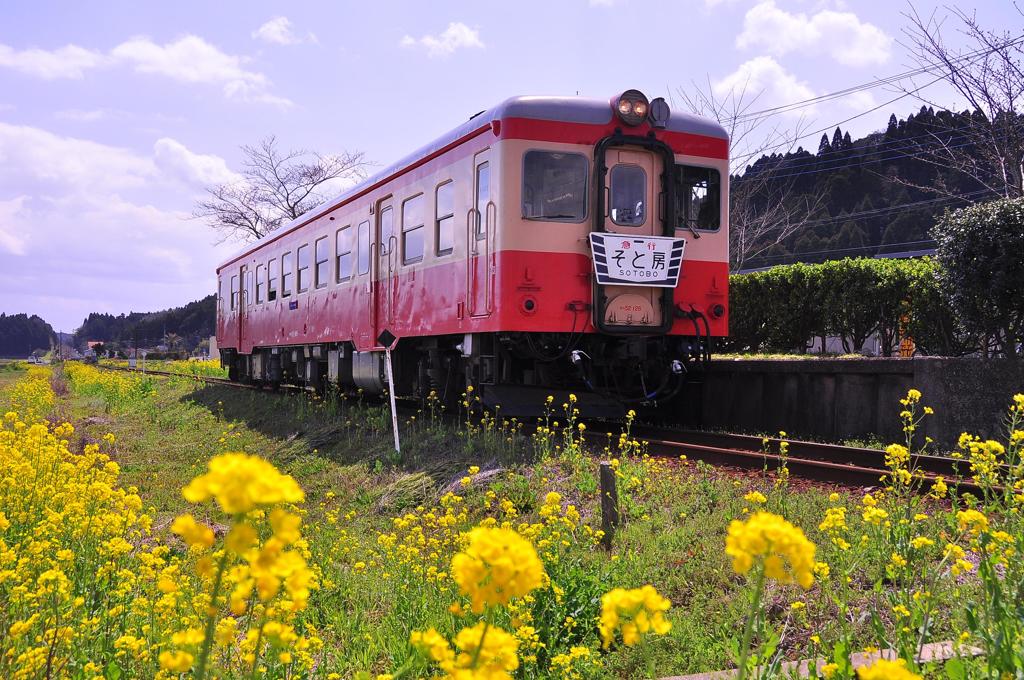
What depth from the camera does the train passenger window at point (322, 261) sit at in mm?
12867

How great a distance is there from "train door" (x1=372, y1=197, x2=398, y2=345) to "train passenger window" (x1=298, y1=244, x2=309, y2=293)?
3557 mm

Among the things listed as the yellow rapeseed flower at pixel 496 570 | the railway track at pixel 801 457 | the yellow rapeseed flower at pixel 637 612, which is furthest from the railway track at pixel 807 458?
the yellow rapeseed flower at pixel 496 570

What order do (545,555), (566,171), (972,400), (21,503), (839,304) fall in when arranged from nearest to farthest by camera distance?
(545,555)
(21,503)
(972,400)
(566,171)
(839,304)

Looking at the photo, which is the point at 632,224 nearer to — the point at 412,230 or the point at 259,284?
the point at 412,230

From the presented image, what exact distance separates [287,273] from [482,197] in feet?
26.1

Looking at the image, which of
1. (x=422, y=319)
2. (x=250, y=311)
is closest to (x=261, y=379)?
(x=250, y=311)

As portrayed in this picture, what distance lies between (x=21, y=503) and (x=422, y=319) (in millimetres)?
5027

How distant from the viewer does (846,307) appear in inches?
488

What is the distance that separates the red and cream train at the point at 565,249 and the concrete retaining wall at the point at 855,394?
950 millimetres

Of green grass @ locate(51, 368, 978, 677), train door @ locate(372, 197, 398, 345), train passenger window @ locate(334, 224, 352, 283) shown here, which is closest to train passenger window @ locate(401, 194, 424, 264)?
train door @ locate(372, 197, 398, 345)

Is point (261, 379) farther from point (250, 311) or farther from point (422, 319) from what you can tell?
point (422, 319)

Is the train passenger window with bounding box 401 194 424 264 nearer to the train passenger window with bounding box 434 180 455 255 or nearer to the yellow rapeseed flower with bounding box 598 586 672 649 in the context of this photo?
the train passenger window with bounding box 434 180 455 255

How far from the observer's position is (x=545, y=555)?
3.70 metres

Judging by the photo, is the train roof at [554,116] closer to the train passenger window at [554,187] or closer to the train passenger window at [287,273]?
the train passenger window at [554,187]
